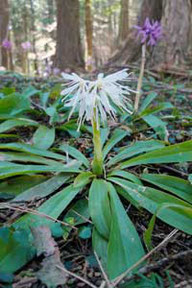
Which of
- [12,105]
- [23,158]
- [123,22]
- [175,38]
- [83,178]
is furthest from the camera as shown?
[123,22]

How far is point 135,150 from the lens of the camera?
141cm

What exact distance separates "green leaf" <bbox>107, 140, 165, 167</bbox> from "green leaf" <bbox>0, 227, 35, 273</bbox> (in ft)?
1.88

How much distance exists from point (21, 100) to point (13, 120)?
259 millimetres

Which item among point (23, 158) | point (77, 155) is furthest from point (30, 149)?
point (77, 155)

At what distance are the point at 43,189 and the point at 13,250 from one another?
1.16 feet

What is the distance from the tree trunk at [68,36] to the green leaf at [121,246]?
6.79 m

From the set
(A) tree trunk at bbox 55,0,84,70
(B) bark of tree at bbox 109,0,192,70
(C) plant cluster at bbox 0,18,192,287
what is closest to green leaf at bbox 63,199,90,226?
(C) plant cluster at bbox 0,18,192,287

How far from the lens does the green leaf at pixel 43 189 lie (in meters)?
1.14

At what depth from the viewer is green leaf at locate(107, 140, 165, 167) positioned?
137 centimetres

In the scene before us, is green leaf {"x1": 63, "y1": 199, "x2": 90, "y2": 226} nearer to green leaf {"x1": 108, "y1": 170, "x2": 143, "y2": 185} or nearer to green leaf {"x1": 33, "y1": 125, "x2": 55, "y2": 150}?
green leaf {"x1": 108, "y1": 170, "x2": 143, "y2": 185}

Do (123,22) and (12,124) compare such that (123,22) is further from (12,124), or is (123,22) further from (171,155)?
(171,155)

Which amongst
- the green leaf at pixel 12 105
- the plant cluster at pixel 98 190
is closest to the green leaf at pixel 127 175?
the plant cluster at pixel 98 190

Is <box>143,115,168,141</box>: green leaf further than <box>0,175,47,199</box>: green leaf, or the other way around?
<box>143,115,168,141</box>: green leaf

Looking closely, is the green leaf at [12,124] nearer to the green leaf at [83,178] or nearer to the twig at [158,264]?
the green leaf at [83,178]
